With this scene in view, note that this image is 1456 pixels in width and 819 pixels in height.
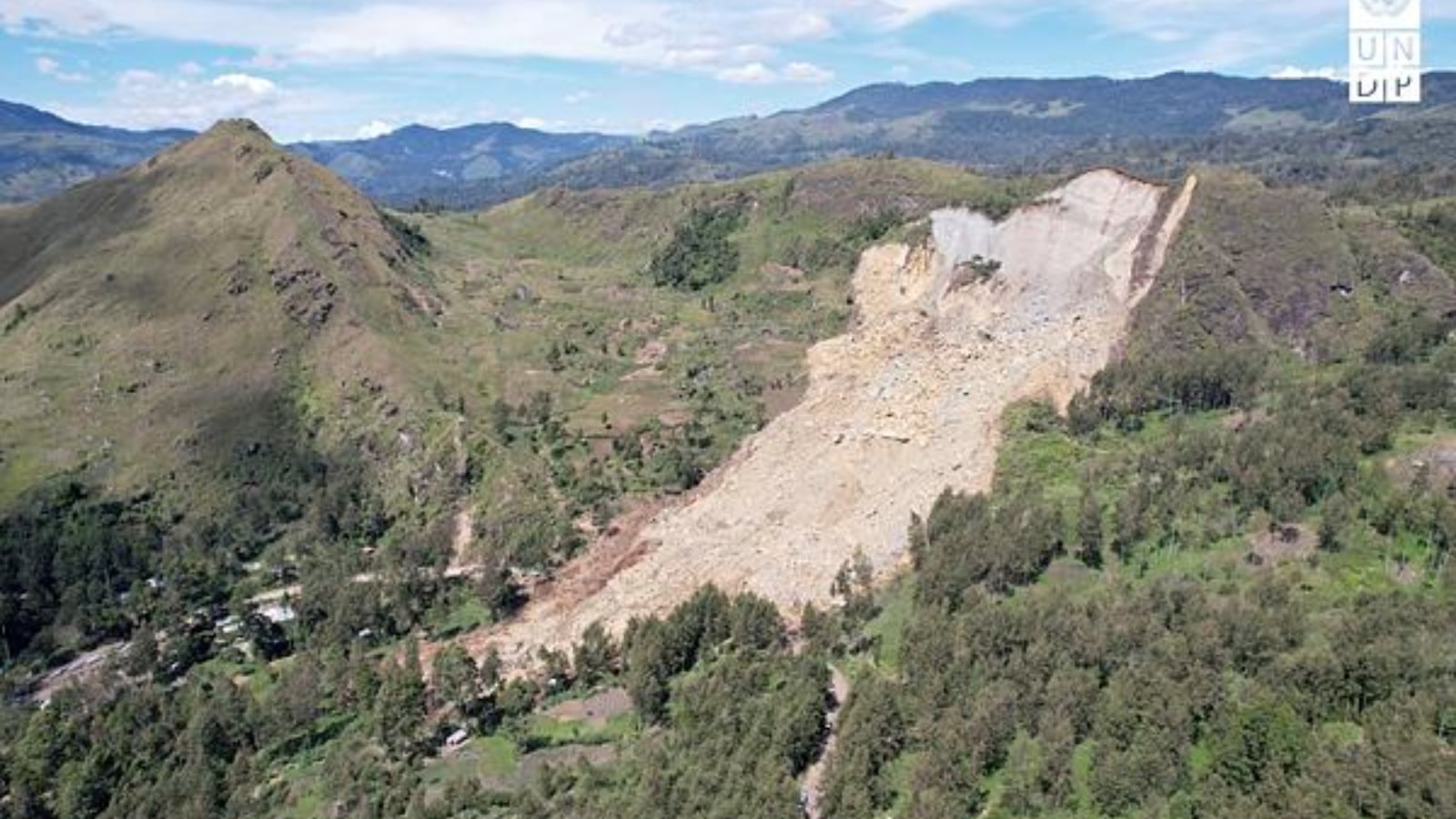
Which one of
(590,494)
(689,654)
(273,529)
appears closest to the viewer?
(689,654)

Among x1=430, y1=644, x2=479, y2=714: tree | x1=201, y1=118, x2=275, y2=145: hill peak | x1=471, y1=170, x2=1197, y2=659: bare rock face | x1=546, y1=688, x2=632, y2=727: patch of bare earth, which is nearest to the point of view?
x1=546, y1=688, x2=632, y2=727: patch of bare earth

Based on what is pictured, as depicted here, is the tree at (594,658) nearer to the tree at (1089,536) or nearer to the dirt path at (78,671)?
the tree at (1089,536)

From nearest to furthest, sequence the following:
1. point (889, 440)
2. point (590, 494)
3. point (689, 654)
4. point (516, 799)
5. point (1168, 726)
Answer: point (1168, 726) < point (516, 799) < point (689, 654) < point (889, 440) < point (590, 494)

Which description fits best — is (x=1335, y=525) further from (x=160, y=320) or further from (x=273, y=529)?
(x=160, y=320)

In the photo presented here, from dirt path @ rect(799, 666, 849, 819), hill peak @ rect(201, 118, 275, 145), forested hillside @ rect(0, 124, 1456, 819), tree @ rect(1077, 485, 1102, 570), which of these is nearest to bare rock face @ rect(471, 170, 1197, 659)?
forested hillside @ rect(0, 124, 1456, 819)

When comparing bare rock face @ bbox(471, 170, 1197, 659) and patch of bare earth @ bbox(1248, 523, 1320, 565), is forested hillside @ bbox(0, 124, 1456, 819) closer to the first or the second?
patch of bare earth @ bbox(1248, 523, 1320, 565)

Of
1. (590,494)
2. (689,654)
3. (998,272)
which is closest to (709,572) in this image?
(689,654)

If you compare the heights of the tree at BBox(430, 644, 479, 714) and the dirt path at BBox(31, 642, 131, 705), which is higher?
the tree at BBox(430, 644, 479, 714)

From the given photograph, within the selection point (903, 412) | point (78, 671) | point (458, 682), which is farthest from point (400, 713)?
point (903, 412)
